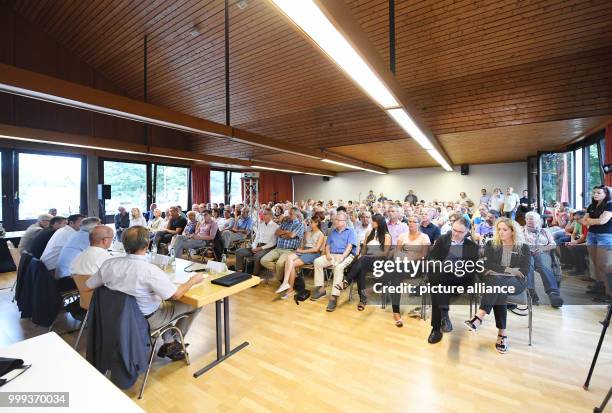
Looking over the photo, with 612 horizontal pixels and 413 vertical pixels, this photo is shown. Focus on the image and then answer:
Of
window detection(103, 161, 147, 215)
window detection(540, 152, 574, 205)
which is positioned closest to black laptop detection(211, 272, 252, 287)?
window detection(103, 161, 147, 215)

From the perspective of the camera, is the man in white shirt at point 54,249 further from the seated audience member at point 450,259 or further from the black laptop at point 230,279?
the seated audience member at point 450,259

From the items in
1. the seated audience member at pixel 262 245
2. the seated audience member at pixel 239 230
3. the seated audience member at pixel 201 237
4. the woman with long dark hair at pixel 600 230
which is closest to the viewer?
the woman with long dark hair at pixel 600 230

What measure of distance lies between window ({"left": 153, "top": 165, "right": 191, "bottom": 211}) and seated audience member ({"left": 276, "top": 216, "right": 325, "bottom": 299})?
7.81 meters

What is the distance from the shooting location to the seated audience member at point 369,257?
3.96 meters

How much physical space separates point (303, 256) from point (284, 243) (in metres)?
0.60

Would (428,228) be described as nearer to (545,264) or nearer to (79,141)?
(545,264)

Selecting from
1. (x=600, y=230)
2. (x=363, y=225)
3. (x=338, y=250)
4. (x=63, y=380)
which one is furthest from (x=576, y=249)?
(x=63, y=380)

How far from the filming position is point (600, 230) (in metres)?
4.04

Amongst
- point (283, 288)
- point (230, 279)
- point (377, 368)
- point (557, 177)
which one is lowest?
point (377, 368)

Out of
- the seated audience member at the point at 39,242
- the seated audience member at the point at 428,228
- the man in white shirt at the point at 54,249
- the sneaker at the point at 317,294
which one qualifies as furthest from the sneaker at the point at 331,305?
the seated audience member at the point at 39,242

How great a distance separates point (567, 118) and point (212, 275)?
6.93m

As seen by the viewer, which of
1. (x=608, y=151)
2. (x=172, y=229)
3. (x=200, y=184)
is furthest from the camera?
(x=200, y=184)

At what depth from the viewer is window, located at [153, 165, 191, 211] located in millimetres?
10406

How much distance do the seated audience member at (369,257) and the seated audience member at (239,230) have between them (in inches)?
122
